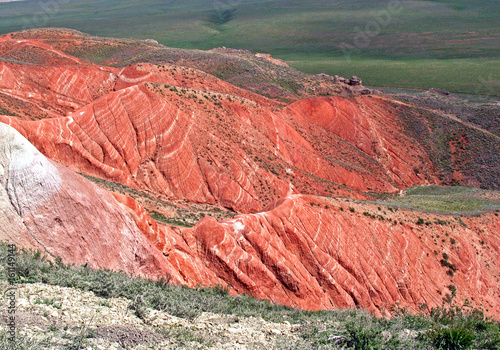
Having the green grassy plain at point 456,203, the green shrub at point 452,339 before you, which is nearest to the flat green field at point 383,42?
the green grassy plain at point 456,203

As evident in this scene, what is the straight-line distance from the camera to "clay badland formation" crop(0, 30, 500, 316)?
573 inches

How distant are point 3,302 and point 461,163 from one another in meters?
66.6

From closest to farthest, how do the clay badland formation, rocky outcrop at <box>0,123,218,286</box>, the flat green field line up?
rocky outcrop at <box>0,123,218,286</box>
the clay badland formation
the flat green field

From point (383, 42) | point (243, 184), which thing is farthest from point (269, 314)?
point (383, 42)

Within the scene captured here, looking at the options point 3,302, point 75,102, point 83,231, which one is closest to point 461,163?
point 75,102

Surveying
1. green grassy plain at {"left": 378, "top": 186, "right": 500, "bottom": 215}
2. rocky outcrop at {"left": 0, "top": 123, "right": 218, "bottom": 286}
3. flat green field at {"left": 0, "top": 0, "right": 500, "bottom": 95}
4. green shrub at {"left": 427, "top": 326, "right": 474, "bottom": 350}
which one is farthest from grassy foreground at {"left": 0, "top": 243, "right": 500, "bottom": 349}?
flat green field at {"left": 0, "top": 0, "right": 500, "bottom": 95}

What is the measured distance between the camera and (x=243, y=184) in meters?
37.2

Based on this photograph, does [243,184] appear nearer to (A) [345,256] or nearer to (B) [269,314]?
(A) [345,256]

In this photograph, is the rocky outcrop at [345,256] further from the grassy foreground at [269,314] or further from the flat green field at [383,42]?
the flat green field at [383,42]

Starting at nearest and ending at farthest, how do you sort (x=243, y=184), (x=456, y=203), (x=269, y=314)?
(x=269, y=314) < (x=456, y=203) < (x=243, y=184)

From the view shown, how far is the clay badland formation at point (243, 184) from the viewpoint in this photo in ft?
47.7

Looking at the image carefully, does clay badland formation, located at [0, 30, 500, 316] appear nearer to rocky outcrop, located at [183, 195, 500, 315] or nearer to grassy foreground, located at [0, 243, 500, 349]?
rocky outcrop, located at [183, 195, 500, 315]

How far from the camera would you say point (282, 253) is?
2164cm

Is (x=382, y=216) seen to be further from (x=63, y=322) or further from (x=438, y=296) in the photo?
(x=63, y=322)
